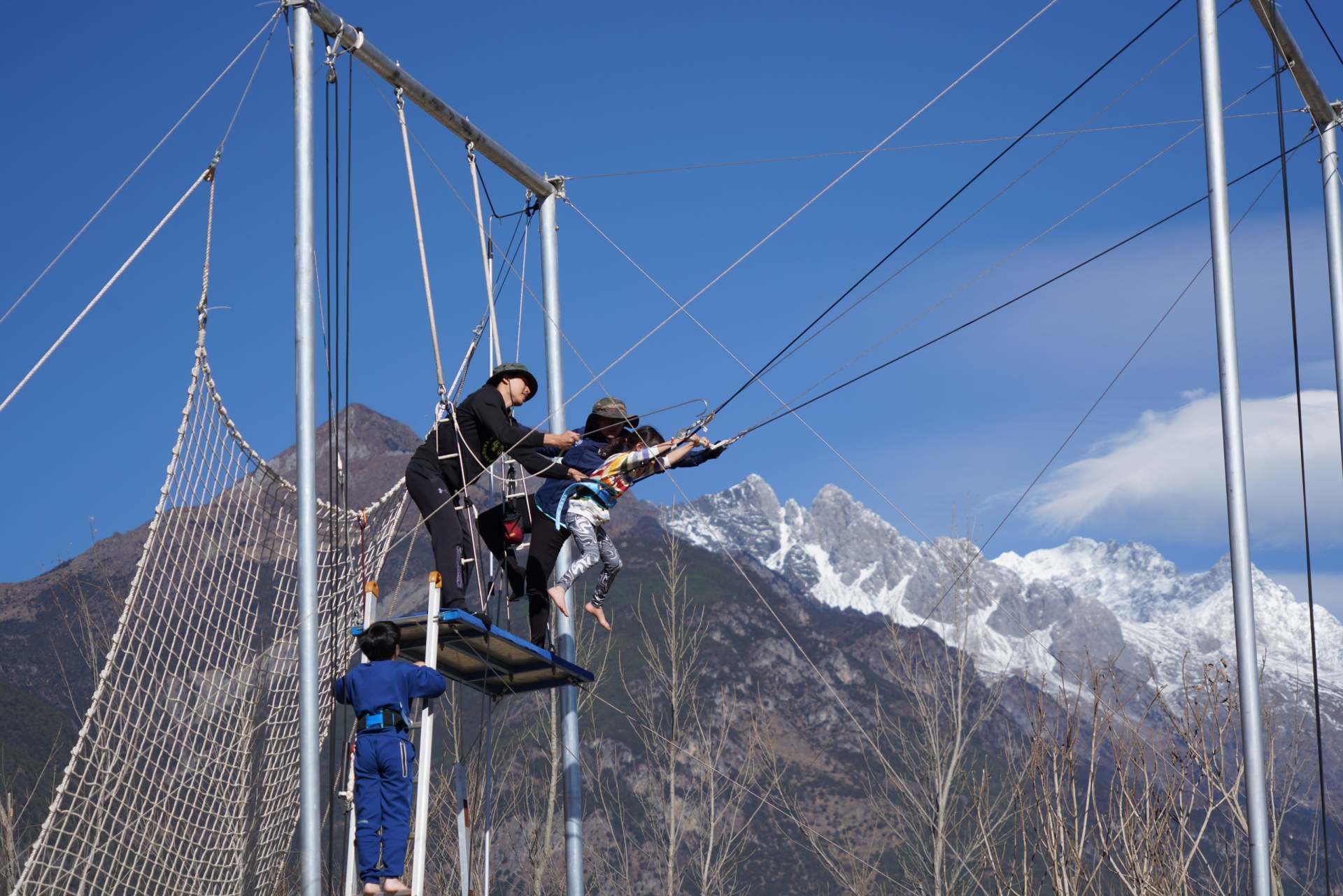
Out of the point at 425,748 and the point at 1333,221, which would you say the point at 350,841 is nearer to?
the point at 425,748

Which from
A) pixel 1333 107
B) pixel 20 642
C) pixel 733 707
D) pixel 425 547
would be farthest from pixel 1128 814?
pixel 425 547

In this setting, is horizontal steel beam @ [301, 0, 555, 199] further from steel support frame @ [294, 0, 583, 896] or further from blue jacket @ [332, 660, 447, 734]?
blue jacket @ [332, 660, 447, 734]

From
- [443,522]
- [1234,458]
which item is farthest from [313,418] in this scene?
→ [1234,458]

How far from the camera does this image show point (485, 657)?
9719mm

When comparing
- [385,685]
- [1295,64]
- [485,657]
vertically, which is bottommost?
[385,685]

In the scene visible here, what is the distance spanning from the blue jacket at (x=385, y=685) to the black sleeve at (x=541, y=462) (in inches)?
84.8

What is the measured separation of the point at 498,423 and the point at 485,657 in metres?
1.43

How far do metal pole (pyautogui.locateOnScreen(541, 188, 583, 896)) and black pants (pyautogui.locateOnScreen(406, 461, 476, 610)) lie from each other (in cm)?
83

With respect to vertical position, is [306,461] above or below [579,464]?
below

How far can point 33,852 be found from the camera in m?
9.04

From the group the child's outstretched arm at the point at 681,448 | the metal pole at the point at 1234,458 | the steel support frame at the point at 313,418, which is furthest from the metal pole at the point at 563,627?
the metal pole at the point at 1234,458

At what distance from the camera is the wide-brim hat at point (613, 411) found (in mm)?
10719

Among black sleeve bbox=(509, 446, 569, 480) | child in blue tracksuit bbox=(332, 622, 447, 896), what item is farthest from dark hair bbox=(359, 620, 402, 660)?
black sleeve bbox=(509, 446, 569, 480)

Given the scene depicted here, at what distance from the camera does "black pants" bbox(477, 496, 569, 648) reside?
10914 mm
